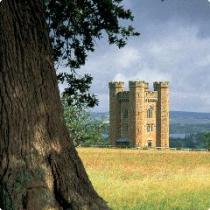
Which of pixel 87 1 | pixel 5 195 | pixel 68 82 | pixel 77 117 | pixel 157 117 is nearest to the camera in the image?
pixel 5 195

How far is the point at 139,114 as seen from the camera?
4368 inches

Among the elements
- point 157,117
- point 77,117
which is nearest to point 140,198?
point 77,117

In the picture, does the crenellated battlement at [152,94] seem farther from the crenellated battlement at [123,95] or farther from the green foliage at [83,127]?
the green foliage at [83,127]

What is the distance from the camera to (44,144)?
7.88 m

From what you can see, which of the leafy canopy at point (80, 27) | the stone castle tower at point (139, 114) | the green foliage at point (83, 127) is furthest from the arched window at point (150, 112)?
the leafy canopy at point (80, 27)

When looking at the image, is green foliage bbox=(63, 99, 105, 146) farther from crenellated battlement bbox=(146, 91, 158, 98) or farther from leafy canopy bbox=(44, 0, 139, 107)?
leafy canopy bbox=(44, 0, 139, 107)

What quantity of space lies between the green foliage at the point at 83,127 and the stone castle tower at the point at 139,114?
2.60m

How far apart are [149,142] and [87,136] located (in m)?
11.4

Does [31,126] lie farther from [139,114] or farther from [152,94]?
[152,94]

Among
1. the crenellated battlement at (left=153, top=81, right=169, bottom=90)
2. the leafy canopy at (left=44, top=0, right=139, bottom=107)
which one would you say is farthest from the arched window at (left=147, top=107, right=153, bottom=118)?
the leafy canopy at (left=44, top=0, right=139, bottom=107)

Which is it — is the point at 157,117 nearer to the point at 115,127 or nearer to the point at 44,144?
the point at 115,127

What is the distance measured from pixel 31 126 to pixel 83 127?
7849 cm

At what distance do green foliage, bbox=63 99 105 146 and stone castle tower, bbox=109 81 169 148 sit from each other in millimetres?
2598

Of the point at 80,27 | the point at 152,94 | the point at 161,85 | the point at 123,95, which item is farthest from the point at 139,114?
the point at 80,27
